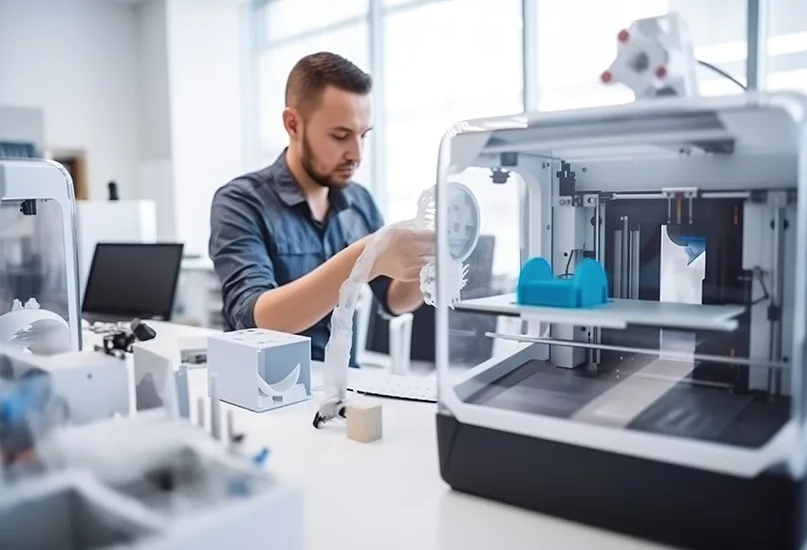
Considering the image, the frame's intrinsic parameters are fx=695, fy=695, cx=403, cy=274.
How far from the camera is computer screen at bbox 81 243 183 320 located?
2531mm

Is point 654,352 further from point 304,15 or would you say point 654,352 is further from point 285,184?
point 304,15

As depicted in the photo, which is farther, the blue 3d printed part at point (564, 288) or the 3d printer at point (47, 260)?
the 3d printer at point (47, 260)

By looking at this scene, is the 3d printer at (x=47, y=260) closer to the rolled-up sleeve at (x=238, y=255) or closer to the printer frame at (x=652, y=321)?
the rolled-up sleeve at (x=238, y=255)

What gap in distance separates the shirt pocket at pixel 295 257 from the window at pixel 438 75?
4.53 ft

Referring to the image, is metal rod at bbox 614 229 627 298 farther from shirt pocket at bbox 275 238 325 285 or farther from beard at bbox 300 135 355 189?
shirt pocket at bbox 275 238 325 285

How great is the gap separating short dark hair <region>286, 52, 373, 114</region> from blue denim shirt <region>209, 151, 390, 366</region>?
221mm

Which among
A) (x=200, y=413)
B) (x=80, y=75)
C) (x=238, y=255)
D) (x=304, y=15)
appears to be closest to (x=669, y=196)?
(x=200, y=413)

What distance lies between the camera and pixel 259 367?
1159 mm

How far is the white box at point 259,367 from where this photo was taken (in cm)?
115

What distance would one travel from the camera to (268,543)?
541 mm

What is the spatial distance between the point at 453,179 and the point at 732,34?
7.31 ft

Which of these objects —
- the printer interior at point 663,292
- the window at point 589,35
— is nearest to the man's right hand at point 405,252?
the printer interior at point 663,292

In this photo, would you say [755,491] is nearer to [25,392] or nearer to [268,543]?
[268,543]

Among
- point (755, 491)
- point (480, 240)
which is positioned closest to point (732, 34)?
point (480, 240)
